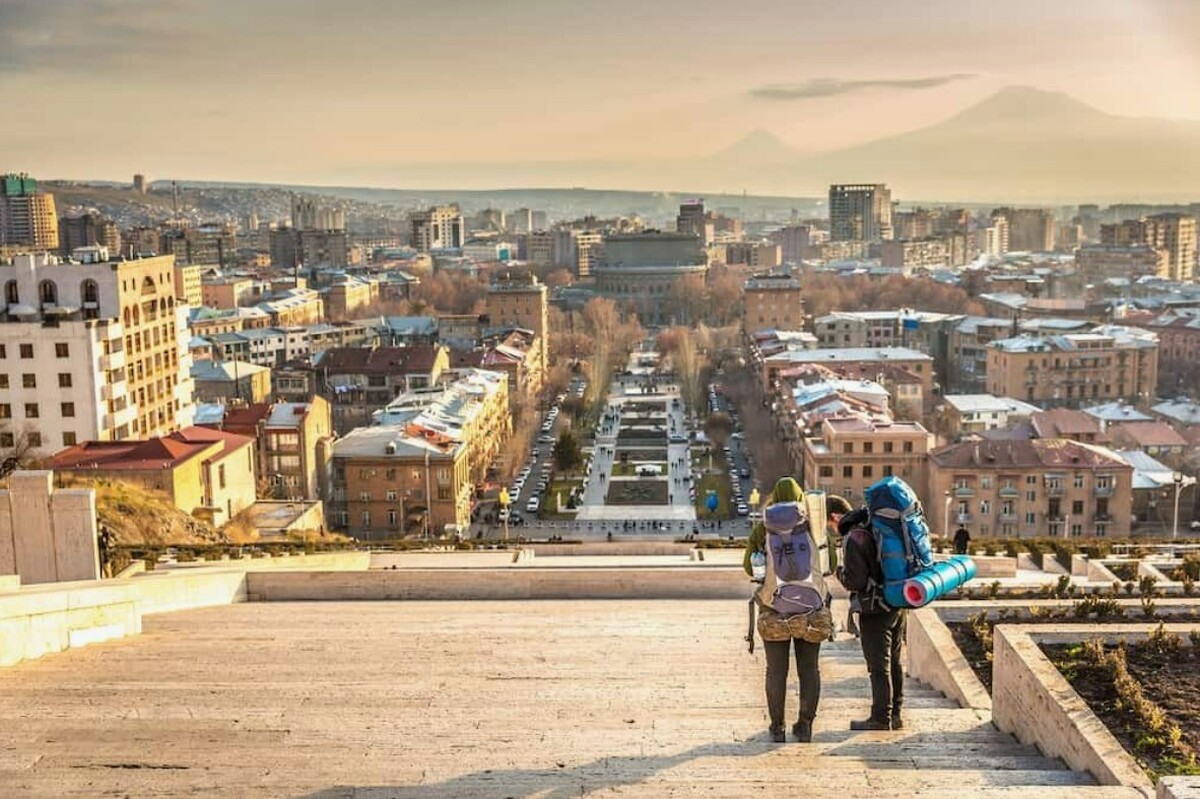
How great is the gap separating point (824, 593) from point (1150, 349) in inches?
1961

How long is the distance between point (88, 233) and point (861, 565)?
107526mm

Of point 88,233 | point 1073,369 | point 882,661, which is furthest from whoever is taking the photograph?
point 88,233

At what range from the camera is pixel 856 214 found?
492ft

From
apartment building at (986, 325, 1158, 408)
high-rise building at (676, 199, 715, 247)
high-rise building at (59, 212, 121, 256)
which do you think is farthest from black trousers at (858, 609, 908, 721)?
high-rise building at (676, 199, 715, 247)

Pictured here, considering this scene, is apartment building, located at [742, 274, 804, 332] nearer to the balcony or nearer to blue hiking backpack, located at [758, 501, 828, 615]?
the balcony

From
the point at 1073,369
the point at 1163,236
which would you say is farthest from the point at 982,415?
the point at 1163,236

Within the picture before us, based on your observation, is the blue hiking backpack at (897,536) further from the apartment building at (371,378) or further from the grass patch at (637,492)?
the apartment building at (371,378)

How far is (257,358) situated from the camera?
5588cm

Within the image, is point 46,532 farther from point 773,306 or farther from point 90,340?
point 773,306

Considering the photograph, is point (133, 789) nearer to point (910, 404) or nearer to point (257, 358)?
point (910, 404)

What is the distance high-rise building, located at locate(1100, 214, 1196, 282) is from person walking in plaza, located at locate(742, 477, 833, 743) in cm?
10704

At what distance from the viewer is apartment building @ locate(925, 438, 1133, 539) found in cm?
2777

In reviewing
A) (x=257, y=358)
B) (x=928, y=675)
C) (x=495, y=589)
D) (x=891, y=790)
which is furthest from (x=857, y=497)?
(x=257, y=358)

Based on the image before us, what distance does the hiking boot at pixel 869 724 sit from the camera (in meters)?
4.69
